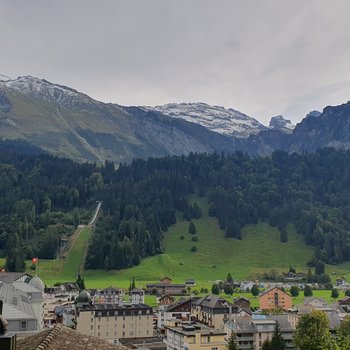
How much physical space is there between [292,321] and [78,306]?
164 ft

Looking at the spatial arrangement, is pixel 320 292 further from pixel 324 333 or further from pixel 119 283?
pixel 324 333

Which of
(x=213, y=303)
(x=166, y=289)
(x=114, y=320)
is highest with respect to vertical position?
(x=213, y=303)

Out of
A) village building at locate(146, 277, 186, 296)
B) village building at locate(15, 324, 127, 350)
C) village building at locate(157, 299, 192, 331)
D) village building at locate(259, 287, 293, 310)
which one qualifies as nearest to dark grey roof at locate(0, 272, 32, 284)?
village building at locate(157, 299, 192, 331)

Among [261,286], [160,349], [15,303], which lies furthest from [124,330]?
[261,286]

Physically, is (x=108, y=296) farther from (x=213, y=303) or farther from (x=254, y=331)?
(x=254, y=331)

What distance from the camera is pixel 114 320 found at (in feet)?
367

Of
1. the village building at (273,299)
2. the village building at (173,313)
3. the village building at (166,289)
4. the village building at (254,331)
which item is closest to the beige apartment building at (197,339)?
the village building at (254,331)

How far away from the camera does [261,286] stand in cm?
19688

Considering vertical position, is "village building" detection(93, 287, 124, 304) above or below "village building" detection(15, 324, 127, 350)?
below

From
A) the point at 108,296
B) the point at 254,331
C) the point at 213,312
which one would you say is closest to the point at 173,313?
the point at 213,312

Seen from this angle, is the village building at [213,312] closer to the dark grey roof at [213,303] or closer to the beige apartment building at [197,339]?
the dark grey roof at [213,303]

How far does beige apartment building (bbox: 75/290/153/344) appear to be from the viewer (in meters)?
110

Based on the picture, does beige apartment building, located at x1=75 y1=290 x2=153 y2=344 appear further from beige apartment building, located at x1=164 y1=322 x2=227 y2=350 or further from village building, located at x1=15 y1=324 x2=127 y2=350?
village building, located at x1=15 y1=324 x2=127 y2=350

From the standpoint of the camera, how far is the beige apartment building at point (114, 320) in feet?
360
